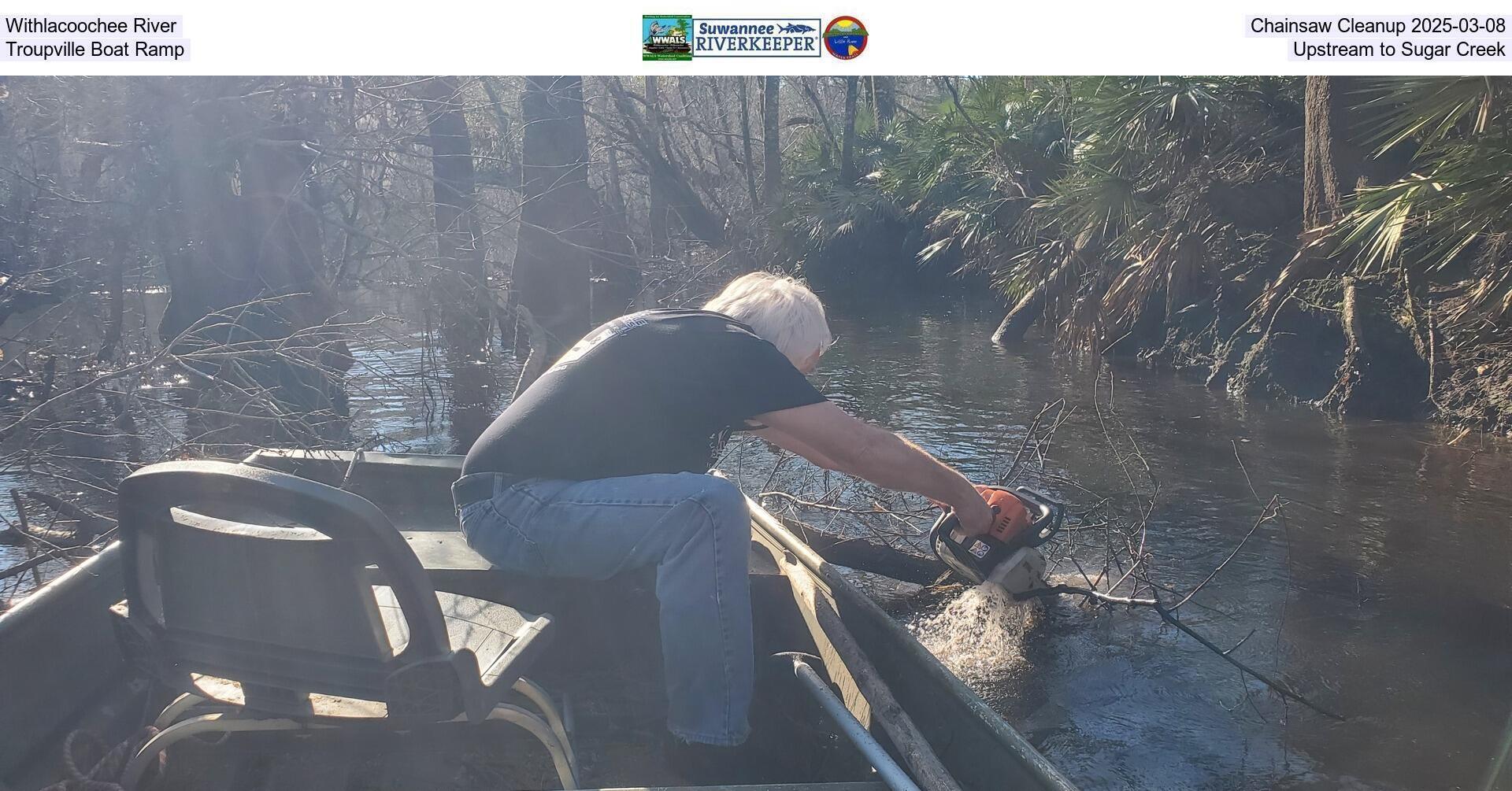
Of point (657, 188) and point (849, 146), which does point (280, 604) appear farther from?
point (849, 146)

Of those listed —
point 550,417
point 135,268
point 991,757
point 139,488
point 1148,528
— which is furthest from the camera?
point 135,268

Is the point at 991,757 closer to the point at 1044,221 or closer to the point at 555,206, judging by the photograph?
the point at 555,206

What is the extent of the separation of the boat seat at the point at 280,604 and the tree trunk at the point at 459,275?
6.16 m

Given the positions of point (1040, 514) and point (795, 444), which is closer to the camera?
point (795, 444)

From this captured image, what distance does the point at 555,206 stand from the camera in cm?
1008

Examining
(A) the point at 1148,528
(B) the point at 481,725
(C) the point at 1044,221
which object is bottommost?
(A) the point at 1148,528

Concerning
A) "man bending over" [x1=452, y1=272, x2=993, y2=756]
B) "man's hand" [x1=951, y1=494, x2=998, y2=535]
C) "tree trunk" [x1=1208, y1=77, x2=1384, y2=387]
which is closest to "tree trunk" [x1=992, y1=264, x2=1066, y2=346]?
"tree trunk" [x1=1208, y1=77, x2=1384, y2=387]

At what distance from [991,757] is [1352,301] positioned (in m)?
8.59

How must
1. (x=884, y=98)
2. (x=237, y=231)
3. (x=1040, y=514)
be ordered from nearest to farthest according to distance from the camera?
(x=1040, y=514) < (x=237, y=231) < (x=884, y=98)

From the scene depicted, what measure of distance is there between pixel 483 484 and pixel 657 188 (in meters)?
14.1

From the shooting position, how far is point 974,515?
3279 mm

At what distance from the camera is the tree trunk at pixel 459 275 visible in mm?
8625
